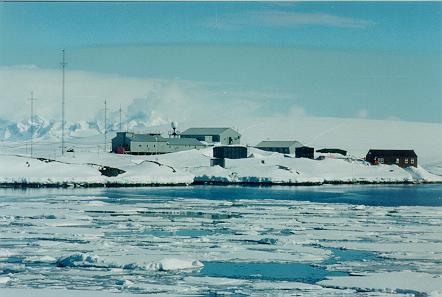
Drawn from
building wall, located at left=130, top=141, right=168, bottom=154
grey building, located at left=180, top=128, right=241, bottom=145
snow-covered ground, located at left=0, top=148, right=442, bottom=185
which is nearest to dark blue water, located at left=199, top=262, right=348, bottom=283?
snow-covered ground, located at left=0, top=148, right=442, bottom=185

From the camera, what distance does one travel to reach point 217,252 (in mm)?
12180

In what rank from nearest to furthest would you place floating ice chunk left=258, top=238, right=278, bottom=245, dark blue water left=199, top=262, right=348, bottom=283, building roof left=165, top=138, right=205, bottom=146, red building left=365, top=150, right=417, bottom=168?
dark blue water left=199, top=262, right=348, bottom=283 → floating ice chunk left=258, top=238, right=278, bottom=245 → red building left=365, top=150, right=417, bottom=168 → building roof left=165, top=138, right=205, bottom=146

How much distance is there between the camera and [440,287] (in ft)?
32.0

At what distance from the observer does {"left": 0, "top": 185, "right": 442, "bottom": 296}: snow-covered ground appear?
32.1 feet

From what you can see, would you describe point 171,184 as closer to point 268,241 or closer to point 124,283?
point 268,241

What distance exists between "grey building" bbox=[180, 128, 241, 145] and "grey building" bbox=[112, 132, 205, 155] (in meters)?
3.76

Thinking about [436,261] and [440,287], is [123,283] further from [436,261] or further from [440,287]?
[436,261]

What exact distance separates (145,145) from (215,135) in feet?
24.1

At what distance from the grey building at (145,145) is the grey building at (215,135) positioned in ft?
12.3

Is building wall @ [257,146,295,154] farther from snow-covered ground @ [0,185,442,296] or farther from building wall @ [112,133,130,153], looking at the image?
snow-covered ground @ [0,185,442,296]

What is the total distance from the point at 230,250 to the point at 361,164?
34.1 metres

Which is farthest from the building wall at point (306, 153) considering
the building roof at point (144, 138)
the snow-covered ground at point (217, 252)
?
the snow-covered ground at point (217, 252)

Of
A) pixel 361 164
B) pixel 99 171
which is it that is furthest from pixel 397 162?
pixel 99 171

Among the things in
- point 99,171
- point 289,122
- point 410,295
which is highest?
point 289,122
